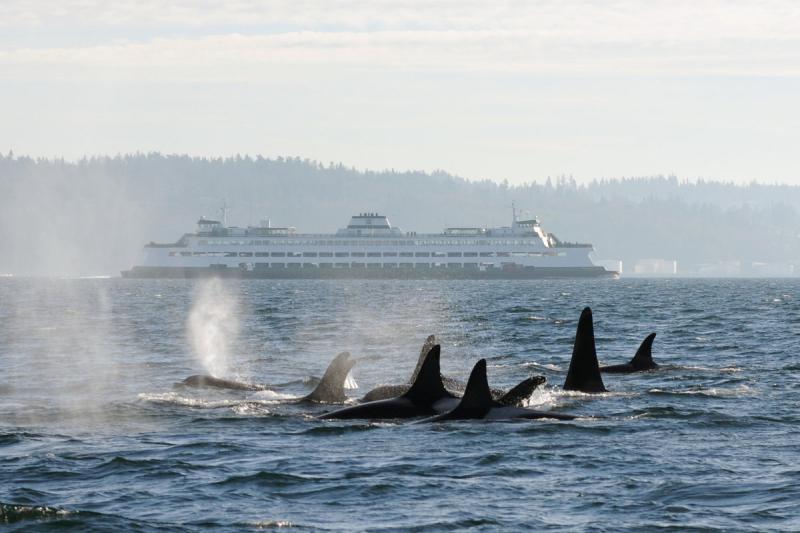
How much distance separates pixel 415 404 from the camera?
2503 cm

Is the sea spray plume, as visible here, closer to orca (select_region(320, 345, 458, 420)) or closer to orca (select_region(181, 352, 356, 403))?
orca (select_region(181, 352, 356, 403))

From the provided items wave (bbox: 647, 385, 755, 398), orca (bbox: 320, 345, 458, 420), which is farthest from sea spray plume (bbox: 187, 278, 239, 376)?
orca (bbox: 320, 345, 458, 420)

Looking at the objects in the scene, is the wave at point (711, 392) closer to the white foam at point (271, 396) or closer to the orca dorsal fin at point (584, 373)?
the orca dorsal fin at point (584, 373)

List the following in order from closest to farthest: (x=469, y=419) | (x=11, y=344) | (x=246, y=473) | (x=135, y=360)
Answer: (x=246, y=473)
(x=469, y=419)
(x=135, y=360)
(x=11, y=344)

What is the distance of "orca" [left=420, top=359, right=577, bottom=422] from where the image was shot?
24109 mm

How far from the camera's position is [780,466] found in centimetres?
2009

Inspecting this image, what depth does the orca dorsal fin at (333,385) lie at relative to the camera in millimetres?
28000

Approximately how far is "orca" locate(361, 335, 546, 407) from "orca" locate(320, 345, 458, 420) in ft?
2.71

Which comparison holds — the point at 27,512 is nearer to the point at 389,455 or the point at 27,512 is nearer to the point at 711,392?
the point at 389,455

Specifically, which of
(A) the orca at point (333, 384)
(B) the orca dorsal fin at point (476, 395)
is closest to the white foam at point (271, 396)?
(A) the orca at point (333, 384)

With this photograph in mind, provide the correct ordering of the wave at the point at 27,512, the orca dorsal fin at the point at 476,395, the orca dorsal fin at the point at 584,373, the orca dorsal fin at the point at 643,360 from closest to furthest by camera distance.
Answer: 1. the wave at the point at 27,512
2. the orca dorsal fin at the point at 476,395
3. the orca dorsal fin at the point at 584,373
4. the orca dorsal fin at the point at 643,360

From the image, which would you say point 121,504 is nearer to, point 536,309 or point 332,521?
point 332,521

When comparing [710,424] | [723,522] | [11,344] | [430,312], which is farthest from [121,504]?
[430,312]

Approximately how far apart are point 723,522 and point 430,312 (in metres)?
75.1
